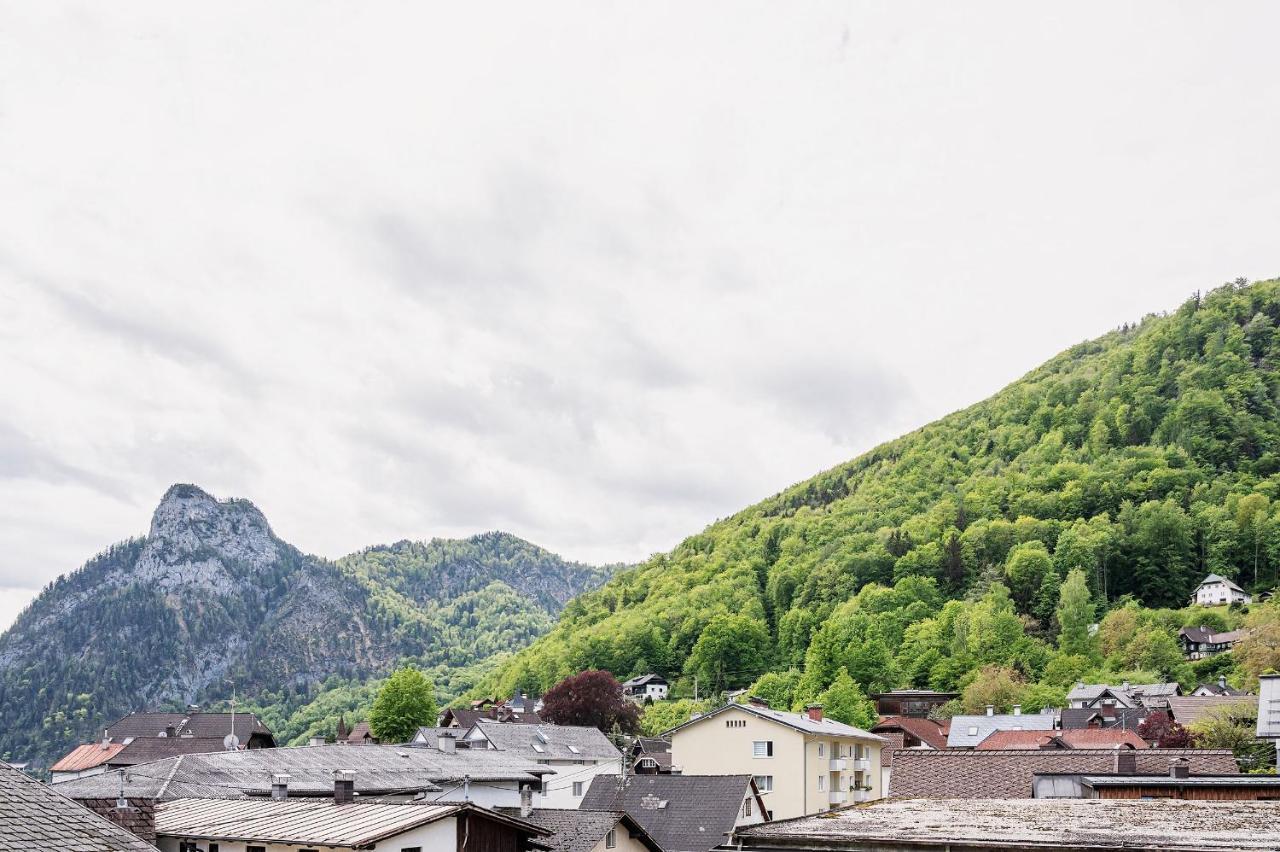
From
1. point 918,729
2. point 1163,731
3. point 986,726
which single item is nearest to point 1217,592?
point 918,729

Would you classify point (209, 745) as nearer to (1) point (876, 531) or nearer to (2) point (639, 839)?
(2) point (639, 839)

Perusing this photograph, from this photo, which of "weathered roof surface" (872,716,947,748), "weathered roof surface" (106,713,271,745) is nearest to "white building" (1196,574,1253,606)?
"weathered roof surface" (872,716,947,748)

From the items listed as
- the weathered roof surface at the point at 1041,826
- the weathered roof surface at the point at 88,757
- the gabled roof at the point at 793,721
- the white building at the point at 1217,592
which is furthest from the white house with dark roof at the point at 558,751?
the white building at the point at 1217,592

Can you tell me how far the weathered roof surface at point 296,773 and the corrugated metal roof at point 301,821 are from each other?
660 centimetres

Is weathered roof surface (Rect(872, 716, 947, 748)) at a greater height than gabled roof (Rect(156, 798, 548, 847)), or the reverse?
gabled roof (Rect(156, 798, 548, 847))

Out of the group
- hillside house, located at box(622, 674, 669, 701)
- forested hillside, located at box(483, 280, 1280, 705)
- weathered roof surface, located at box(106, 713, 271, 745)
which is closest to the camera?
weathered roof surface, located at box(106, 713, 271, 745)

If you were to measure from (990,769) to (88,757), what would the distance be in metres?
80.9

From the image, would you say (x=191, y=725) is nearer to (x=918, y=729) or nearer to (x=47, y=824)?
(x=918, y=729)

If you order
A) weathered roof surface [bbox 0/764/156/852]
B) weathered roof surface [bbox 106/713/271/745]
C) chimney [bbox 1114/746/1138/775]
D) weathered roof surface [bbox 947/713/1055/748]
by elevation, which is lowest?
weathered roof surface [bbox 106/713/271/745]

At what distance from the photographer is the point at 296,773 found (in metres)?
41.6

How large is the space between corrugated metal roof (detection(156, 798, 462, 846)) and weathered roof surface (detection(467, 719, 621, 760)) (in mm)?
39733

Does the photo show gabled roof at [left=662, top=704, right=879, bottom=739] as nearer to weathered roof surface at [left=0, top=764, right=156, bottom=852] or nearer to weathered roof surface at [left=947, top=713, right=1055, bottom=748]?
weathered roof surface at [left=947, top=713, right=1055, bottom=748]

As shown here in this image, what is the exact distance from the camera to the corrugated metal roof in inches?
884

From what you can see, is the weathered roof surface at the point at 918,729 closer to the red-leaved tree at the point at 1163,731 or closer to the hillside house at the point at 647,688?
the red-leaved tree at the point at 1163,731
